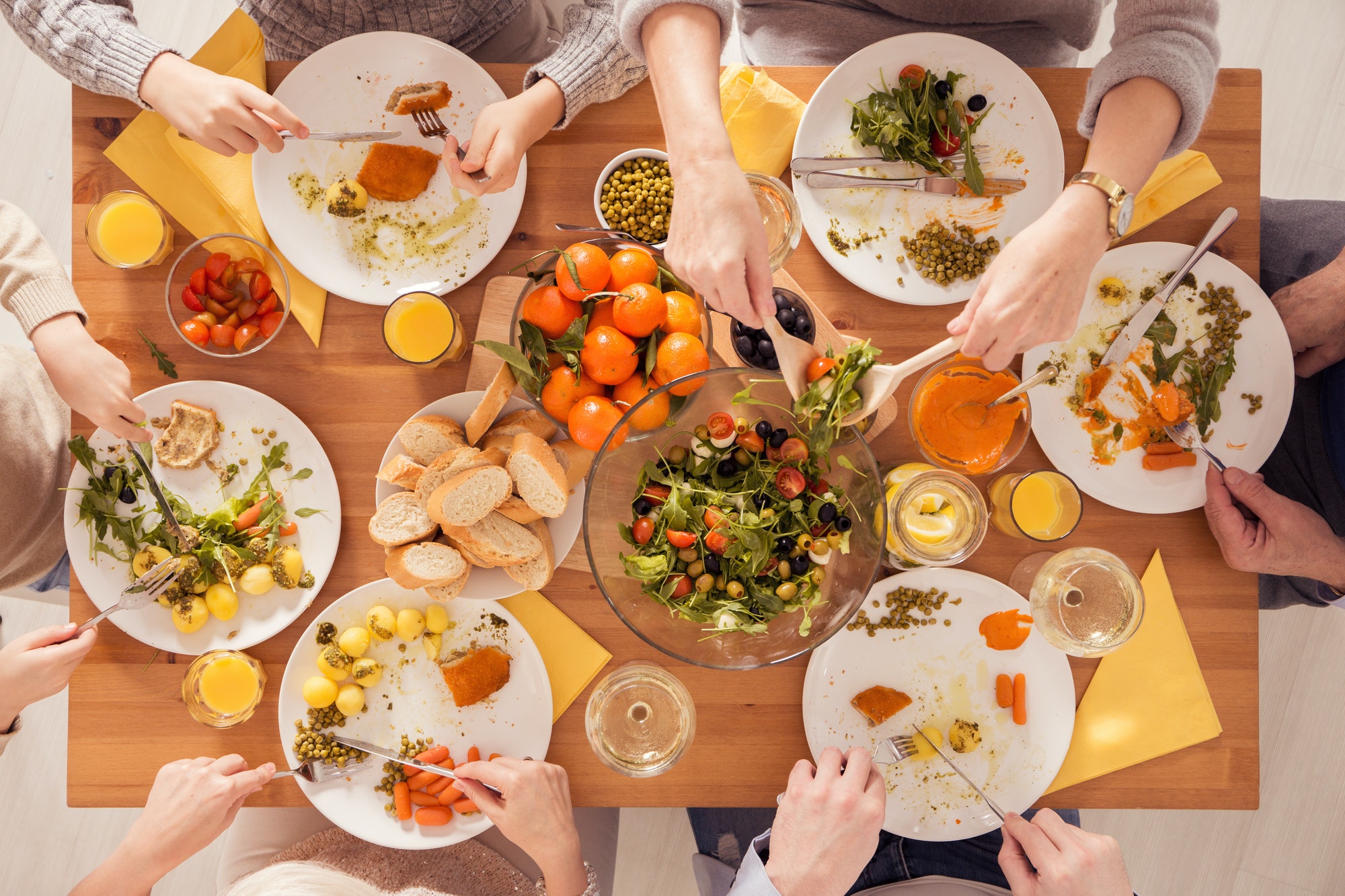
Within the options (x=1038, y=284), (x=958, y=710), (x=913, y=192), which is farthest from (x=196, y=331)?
(x=958, y=710)

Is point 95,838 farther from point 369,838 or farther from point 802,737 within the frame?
point 802,737

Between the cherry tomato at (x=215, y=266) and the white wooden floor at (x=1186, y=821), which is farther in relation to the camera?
the white wooden floor at (x=1186, y=821)

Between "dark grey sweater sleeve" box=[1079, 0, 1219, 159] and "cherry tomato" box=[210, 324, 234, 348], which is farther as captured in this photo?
"cherry tomato" box=[210, 324, 234, 348]

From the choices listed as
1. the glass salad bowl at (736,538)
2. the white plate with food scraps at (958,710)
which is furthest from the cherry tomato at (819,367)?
the white plate with food scraps at (958,710)

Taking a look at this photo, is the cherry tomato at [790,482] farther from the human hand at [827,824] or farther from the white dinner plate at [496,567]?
the human hand at [827,824]

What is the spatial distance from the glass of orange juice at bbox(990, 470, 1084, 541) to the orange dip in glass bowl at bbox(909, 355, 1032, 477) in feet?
0.17

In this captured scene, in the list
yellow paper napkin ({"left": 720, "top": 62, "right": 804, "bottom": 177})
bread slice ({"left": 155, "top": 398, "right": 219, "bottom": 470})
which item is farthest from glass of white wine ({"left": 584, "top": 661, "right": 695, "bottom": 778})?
yellow paper napkin ({"left": 720, "top": 62, "right": 804, "bottom": 177})

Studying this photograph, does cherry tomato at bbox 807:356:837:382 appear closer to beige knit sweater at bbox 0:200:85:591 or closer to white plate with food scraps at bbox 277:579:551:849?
white plate with food scraps at bbox 277:579:551:849

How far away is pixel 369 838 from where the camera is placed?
1383mm

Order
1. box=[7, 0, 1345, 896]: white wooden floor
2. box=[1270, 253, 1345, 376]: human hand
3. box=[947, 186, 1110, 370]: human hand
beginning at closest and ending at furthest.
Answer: box=[947, 186, 1110, 370]: human hand
box=[1270, 253, 1345, 376]: human hand
box=[7, 0, 1345, 896]: white wooden floor

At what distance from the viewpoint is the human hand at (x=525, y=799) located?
1.34 metres

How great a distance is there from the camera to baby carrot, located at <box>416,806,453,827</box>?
1.36 metres

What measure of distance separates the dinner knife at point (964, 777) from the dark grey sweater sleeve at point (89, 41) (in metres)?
1.81

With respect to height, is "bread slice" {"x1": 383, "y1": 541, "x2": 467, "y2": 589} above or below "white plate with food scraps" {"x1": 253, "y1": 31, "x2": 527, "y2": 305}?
below
